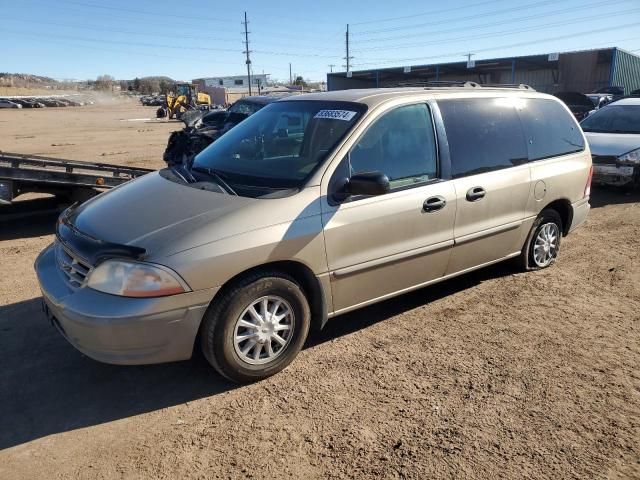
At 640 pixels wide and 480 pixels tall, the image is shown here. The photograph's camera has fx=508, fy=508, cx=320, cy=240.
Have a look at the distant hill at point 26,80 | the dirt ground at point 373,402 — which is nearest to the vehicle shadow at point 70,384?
the dirt ground at point 373,402

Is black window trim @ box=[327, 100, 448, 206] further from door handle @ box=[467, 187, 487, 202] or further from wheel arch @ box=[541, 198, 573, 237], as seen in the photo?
wheel arch @ box=[541, 198, 573, 237]

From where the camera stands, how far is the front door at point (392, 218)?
3.52m

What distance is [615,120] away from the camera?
1004 cm

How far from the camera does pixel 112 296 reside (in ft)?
9.43

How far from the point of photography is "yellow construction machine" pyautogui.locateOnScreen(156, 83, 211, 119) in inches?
1603

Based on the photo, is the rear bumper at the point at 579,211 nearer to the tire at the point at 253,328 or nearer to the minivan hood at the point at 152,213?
the tire at the point at 253,328

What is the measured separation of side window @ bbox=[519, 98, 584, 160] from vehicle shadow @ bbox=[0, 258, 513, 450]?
98.0 inches

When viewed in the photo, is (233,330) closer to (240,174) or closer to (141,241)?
(141,241)

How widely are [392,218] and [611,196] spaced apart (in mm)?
7411

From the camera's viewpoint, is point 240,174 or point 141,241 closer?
point 141,241

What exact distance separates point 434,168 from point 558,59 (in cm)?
3940

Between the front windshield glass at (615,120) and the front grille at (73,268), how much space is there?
9984 millimetres

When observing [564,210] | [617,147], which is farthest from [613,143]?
[564,210]

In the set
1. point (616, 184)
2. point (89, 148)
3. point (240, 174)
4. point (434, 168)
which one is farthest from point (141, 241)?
point (89, 148)
